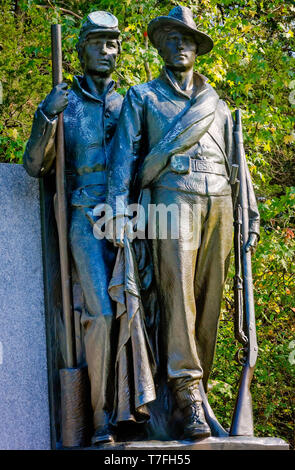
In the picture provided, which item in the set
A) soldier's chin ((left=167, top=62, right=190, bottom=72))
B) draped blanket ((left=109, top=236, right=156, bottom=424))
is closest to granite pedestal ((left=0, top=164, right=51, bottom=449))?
draped blanket ((left=109, top=236, right=156, bottom=424))

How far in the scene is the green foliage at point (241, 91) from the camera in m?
12.6

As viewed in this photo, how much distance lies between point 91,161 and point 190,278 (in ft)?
3.56

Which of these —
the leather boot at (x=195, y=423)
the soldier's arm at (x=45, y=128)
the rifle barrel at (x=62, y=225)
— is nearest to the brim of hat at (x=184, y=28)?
the rifle barrel at (x=62, y=225)

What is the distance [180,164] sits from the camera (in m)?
6.83

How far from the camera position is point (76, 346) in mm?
6852

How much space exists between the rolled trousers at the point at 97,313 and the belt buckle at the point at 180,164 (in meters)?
0.66

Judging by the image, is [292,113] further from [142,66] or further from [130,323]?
[130,323]

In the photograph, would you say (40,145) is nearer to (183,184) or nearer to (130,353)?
(183,184)

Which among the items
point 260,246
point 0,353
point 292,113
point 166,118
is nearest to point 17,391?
point 0,353

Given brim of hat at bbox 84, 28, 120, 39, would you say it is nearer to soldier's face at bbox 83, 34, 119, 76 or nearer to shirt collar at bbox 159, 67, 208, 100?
soldier's face at bbox 83, 34, 119, 76

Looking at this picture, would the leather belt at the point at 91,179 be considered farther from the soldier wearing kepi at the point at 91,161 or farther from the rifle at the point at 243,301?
the rifle at the point at 243,301

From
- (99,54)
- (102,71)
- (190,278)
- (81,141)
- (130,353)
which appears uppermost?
(99,54)

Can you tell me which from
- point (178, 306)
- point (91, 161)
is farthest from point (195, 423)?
point (91, 161)

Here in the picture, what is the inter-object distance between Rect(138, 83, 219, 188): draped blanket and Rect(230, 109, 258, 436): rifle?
0.42 m
